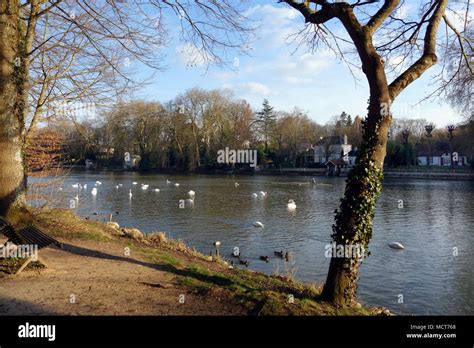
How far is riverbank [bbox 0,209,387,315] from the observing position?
208 inches

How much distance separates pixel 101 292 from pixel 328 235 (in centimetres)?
1326

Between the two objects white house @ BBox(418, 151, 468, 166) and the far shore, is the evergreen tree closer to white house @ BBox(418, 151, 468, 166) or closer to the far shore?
the far shore

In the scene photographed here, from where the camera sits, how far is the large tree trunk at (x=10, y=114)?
7941mm

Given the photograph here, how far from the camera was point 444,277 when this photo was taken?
1184 centimetres

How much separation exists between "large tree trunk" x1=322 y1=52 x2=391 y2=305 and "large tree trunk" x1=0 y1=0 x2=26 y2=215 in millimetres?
6618

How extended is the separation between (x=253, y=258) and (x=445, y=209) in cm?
1833

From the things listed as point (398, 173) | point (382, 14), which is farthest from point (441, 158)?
point (382, 14)

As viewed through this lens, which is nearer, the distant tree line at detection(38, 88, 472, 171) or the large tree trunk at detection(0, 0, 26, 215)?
the large tree trunk at detection(0, 0, 26, 215)

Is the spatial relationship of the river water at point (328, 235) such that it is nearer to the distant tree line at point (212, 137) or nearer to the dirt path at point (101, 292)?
the dirt path at point (101, 292)

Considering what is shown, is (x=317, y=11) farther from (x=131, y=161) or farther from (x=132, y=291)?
(x=131, y=161)

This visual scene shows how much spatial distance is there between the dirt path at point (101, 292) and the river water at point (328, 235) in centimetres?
498

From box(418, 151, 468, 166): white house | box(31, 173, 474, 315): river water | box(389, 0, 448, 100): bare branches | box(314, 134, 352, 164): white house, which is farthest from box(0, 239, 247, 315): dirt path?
box(418, 151, 468, 166): white house

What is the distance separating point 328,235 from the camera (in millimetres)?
17609
